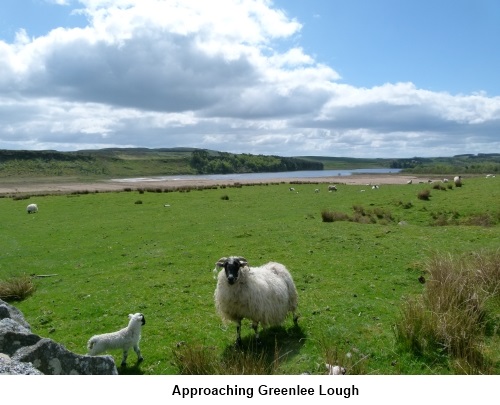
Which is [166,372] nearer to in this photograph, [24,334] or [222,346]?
[222,346]

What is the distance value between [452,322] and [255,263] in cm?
991

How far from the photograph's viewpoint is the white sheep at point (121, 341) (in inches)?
370

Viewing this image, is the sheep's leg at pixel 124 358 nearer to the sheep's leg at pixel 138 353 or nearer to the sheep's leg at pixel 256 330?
the sheep's leg at pixel 138 353

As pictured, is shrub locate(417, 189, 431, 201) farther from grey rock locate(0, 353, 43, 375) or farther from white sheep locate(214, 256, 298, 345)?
grey rock locate(0, 353, 43, 375)

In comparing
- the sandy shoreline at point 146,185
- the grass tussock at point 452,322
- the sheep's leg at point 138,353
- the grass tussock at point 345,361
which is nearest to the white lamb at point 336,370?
the grass tussock at point 345,361

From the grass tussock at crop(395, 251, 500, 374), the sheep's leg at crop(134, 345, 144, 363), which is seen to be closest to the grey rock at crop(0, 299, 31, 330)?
the sheep's leg at crop(134, 345, 144, 363)

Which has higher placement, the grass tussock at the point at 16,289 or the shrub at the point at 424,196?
the shrub at the point at 424,196

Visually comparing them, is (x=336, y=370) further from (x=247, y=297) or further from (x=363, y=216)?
(x=363, y=216)

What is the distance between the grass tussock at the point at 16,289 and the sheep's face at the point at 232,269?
31.3 feet

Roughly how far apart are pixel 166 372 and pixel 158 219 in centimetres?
2481

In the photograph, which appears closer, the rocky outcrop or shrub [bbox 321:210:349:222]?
the rocky outcrop

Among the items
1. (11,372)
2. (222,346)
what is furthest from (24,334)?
(222,346)

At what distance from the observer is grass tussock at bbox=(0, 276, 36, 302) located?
15.4 meters

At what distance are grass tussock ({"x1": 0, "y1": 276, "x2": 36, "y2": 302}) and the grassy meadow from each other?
459mm
